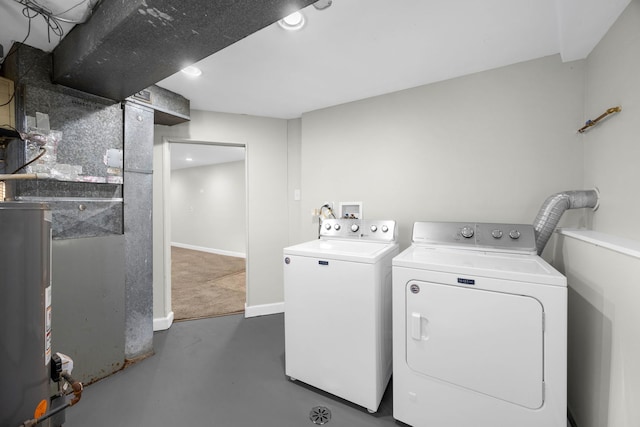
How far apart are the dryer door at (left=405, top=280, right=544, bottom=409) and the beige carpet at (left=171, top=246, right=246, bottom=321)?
2240 mm

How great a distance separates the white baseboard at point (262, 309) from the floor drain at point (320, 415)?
144cm

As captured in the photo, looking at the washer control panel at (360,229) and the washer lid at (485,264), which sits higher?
the washer control panel at (360,229)

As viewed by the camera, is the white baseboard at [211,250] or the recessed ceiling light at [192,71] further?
the white baseboard at [211,250]

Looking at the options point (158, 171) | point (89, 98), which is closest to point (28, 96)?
point (89, 98)

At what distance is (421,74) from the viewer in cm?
198

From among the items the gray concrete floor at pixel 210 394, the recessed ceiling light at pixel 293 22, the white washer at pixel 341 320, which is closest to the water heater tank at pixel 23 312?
the gray concrete floor at pixel 210 394

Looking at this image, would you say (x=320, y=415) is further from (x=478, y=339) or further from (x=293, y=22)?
(x=293, y=22)

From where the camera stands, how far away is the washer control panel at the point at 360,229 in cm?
207

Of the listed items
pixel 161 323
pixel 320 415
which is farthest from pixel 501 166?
pixel 161 323

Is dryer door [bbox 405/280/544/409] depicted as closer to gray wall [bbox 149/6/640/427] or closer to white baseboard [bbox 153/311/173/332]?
gray wall [bbox 149/6/640/427]

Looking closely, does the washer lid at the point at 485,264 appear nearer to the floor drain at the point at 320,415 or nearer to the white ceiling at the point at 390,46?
the floor drain at the point at 320,415

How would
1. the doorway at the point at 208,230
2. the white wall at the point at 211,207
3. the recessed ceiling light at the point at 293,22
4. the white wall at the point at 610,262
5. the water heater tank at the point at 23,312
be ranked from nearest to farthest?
the water heater tank at the point at 23,312
the white wall at the point at 610,262
the recessed ceiling light at the point at 293,22
the doorway at the point at 208,230
the white wall at the point at 211,207

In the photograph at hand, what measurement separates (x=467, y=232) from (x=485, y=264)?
0.45m

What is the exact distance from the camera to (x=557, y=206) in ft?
4.99
